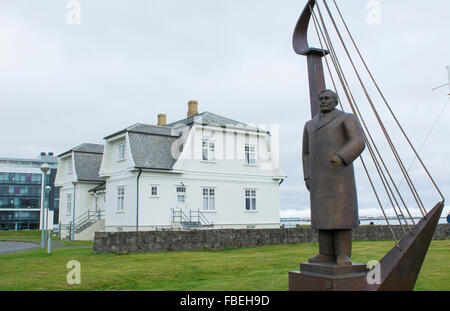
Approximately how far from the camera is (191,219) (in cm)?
2744

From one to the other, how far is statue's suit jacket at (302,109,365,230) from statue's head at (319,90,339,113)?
3.1 inches

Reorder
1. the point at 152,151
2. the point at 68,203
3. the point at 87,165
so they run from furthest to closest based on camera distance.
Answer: the point at 68,203, the point at 87,165, the point at 152,151

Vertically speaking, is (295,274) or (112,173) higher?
(112,173)

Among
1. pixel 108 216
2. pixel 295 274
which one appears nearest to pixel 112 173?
pixel 108 216

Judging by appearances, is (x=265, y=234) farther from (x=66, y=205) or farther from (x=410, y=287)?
(x=66, y=205)

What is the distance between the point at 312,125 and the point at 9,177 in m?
75.4

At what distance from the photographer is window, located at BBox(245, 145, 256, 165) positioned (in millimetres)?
30516

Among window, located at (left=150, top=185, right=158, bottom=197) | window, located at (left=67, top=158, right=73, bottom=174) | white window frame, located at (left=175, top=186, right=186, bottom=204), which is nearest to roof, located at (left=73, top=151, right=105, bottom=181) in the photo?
window, located at (left=67, top=158, right=73, bottom=174)

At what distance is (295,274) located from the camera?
6.01m

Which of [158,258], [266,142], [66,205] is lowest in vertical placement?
[158,258]

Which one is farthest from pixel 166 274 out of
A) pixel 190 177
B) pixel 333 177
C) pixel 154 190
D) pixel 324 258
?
pixel 190 177

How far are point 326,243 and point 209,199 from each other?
22.9m

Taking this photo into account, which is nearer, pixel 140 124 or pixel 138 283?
pixel 138 283

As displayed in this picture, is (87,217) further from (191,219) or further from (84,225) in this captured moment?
(191,219)
